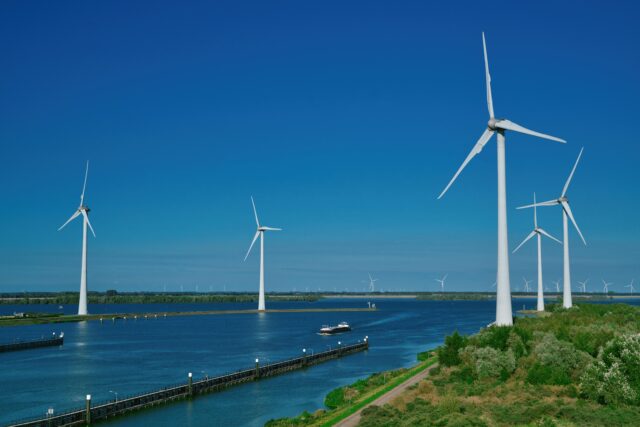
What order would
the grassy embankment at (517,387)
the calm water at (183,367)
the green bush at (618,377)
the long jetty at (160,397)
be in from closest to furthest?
1. the grassy embankment at (517,387)
2. the green bush at (618,377)
3. the long jetty at (160,397)
4. the calm water at (183,367)

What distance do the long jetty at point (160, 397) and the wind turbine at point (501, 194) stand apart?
97.4 ft

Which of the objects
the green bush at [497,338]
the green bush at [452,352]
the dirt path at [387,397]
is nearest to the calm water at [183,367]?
the dirt path at [387,397]

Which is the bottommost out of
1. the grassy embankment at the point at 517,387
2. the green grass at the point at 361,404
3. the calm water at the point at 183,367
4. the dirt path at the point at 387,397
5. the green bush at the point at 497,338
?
the calm water at the point at 183,367

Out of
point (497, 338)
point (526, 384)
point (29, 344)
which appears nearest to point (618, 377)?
point (526, 384)

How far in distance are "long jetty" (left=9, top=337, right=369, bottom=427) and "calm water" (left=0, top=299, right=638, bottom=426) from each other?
135 cm

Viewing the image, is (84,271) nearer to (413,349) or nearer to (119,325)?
(119,325)

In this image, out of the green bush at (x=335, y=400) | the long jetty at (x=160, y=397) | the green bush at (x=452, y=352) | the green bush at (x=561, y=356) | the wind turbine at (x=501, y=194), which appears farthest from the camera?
the wind turbine at (x=501, y=194)

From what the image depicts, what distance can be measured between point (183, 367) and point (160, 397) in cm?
2868

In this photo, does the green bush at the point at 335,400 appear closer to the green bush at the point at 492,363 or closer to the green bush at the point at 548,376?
the green bush at the point at 492,363

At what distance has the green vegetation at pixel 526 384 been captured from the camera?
3738cm

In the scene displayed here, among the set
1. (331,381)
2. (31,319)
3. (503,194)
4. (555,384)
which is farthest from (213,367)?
(31,319)

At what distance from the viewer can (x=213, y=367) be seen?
89562mm

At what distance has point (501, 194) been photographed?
7056 centimetres

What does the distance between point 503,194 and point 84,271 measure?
442ft
